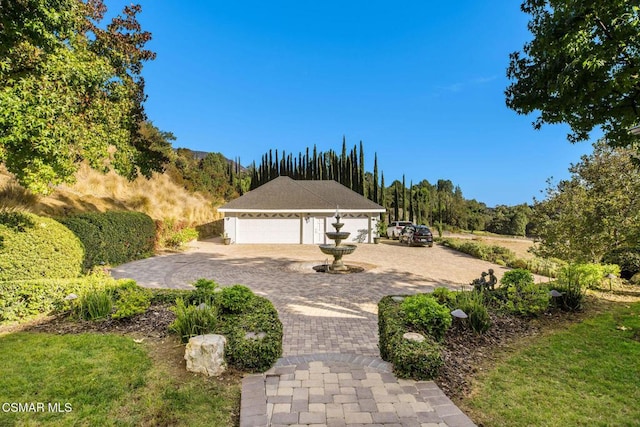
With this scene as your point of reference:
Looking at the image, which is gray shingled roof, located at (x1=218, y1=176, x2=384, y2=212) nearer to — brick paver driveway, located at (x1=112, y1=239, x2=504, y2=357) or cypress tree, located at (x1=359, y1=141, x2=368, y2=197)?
brick paver driveway, located at (x1=112, y1=239, x2=504, y2=357)

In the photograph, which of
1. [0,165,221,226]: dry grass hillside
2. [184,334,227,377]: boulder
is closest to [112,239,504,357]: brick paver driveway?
[184,334,227,377]: boulder

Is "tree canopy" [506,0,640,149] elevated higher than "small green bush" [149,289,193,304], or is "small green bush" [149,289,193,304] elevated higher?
"tree canopy" [506,0,640,149]

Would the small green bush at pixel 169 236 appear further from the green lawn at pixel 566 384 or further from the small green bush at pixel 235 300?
the green lawn at pixel 566 384

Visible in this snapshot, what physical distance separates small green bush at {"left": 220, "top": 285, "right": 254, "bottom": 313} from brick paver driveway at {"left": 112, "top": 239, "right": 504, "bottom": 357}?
3.44ft

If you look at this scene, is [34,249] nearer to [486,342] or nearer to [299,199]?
[486,342]

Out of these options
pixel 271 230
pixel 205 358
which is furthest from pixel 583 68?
pixel 271 230

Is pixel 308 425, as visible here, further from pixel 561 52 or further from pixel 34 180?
pixel 34 180

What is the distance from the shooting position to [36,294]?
21.0ft

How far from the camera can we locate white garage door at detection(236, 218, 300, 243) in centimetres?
2286

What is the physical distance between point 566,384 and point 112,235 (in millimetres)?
14270

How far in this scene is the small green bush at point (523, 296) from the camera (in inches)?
254

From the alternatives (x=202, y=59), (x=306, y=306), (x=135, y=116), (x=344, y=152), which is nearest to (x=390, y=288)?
(x=306, y=306)

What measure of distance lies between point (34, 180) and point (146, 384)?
6.73 metres

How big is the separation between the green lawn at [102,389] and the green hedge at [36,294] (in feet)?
4.99
